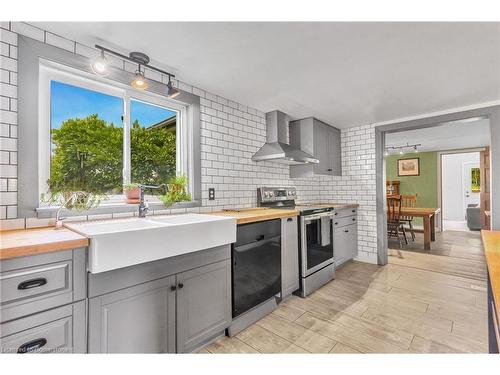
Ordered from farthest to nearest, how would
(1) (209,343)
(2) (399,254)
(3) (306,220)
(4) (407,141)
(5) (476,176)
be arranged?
1. (5) (476,176)
2. (4) (407,141)
3. (2) (399,254)
4. (3) (306,220)
5. (1) (209,343)

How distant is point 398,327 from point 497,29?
7.54 ft

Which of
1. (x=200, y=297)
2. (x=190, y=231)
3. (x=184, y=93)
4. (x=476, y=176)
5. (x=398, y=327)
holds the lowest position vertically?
(x=398, y=327)

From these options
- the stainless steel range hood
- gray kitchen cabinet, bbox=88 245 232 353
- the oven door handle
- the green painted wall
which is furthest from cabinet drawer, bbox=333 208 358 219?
the green painted wall

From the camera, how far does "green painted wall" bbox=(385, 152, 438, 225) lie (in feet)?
21.9

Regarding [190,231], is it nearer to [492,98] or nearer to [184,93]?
[184,93]

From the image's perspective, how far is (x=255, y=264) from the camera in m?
2.10

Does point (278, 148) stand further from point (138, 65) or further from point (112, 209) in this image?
point (112, 209)

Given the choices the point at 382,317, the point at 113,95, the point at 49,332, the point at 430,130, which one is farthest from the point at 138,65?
the point at 430,130

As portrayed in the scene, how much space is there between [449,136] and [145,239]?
601 cm

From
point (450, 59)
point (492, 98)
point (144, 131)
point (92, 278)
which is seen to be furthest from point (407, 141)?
point (92, 278)

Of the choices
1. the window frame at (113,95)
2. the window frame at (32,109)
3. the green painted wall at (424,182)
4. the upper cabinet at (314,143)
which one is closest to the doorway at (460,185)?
the green painted wall at (424,182)

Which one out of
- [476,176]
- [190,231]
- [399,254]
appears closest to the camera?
[190,231]

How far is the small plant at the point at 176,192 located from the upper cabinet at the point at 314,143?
1871 mm

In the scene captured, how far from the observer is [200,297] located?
167 centimetres
